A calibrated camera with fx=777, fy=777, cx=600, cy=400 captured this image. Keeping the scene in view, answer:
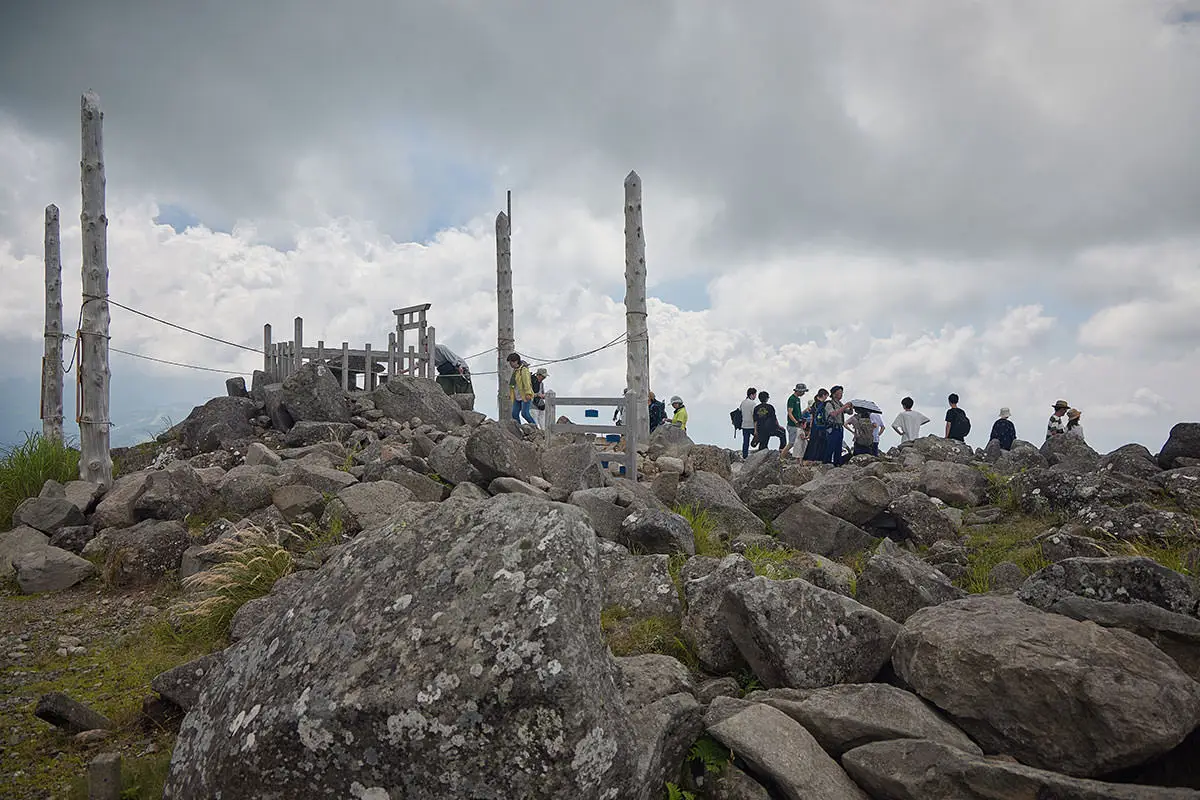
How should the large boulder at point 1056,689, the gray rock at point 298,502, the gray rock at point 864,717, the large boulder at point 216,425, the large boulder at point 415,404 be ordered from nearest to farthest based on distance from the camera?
1. the large boulder at point 1056,689
2. the gray rock at point 864,717
3. the gray rock at point 298,502
4. the large boulder at point 216,425
5. the large boulder at point 415,404

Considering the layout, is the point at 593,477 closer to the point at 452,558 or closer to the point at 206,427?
the point at 452,558

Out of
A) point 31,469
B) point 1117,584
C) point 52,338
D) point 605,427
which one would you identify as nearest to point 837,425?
point 605,427

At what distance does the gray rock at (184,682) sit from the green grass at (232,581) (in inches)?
73.5

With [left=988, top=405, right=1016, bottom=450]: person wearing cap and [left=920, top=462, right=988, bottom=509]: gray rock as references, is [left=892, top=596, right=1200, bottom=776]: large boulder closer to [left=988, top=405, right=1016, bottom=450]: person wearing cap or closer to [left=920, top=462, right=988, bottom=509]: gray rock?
[left=920, top=462, right=988, bottom=509]: gray rock

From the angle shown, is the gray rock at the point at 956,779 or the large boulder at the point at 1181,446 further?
→ the large boulder at the point at 1181,446

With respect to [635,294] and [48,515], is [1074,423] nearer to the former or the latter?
[635,294]

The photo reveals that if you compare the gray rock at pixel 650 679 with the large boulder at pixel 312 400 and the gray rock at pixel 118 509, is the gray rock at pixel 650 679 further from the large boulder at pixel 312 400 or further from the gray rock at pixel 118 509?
the large boulder at pixel 312 400

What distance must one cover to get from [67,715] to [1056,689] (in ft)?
22.7

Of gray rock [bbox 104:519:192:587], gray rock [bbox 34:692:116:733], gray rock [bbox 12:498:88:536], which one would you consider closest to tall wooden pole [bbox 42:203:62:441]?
gray rock [bbox 12:498:88:536]

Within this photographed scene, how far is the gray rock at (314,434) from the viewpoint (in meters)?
16.9

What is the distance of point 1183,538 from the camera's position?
8.10 metres

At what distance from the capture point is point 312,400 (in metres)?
18.5

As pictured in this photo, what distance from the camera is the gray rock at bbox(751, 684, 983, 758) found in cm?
454

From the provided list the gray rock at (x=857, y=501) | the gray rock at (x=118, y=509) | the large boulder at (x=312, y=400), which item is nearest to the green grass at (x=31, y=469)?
the gray rock at (x=118, y=509)
